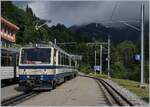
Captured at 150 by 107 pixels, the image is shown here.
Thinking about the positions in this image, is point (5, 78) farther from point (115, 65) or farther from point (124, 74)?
point (115, 65)

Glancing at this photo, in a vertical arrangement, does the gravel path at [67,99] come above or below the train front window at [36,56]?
below

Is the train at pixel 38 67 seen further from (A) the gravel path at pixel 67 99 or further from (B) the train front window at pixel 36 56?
(A) the gravel path at pixel 67 99

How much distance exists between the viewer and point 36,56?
29406 mm

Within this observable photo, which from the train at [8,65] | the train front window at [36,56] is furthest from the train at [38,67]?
the train at [8,65]

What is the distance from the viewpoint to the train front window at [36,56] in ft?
95.8

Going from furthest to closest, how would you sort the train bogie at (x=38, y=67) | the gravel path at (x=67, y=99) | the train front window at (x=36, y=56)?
the train front window at (x=36, y=56) → the train bogie at (x=38, y=67) → the gravel path at (x=67, y=99)

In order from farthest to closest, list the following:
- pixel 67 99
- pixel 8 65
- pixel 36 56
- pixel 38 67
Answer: pixel 8 65
pixel 36 56
pixel 38 67
pixel 67 99

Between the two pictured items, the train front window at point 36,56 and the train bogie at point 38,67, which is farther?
the train front window at point 36,56

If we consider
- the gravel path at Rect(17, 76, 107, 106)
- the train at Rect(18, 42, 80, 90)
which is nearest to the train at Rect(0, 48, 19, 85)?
the train at Rect(18, 42, 80, 90)

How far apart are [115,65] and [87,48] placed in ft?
94.1

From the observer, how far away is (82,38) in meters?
187

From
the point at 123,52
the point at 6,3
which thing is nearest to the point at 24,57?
the point at 6,3

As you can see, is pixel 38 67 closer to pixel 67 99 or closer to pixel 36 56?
pixel 36 56

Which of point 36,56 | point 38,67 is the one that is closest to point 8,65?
point 36,56
